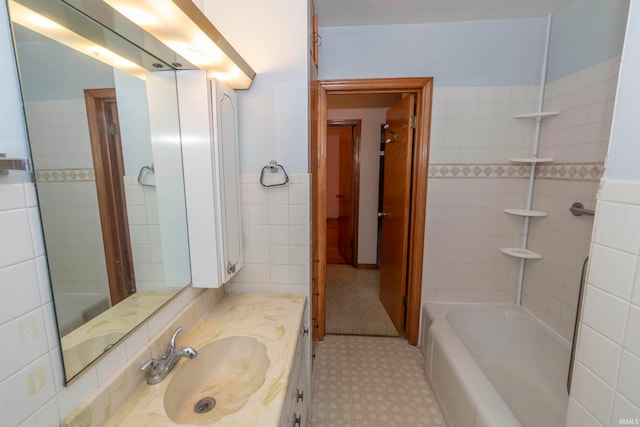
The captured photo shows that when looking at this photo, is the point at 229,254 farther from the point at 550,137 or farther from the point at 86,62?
the point at 550,137

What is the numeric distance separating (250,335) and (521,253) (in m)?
1.91

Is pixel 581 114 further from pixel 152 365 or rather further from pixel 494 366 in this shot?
pixel 152 365

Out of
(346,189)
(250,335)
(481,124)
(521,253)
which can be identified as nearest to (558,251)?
(521,253)

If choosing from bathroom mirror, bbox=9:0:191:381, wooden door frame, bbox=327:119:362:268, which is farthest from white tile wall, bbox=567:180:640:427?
wooden door frame, bbox=327:119:362:268

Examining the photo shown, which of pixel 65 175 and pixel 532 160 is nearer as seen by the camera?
pixel 65 175

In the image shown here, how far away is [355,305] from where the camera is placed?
2.90 m

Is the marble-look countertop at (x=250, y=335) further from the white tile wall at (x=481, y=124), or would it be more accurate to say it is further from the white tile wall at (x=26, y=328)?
the white tile wall at (x=481, y=124)

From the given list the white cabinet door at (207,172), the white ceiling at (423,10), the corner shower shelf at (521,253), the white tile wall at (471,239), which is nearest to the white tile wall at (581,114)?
the white tile wall at (471,239)

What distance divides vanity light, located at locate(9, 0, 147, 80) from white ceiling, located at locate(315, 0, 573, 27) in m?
1.29

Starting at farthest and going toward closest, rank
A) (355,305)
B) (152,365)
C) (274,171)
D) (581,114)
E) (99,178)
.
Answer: (355,305), (581,114), (274,171), (152,365), (99,178)

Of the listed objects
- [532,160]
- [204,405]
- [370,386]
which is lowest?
[370,386]

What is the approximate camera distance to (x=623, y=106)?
25.6 inches

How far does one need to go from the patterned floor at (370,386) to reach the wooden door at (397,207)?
33 cm

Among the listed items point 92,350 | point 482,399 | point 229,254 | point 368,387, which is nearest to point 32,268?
point 92,350
